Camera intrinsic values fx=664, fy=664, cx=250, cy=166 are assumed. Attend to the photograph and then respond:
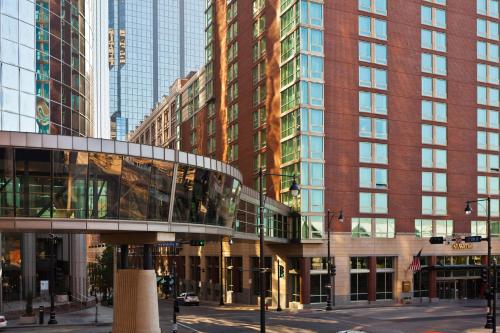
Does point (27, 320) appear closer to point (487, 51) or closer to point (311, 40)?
point (311, 40)

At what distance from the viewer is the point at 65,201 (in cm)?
3011

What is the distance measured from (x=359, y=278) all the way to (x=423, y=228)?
31.9 ft

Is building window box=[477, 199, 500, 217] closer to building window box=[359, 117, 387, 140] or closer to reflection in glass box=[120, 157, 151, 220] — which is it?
building window box=[359, 117, 387, 140]

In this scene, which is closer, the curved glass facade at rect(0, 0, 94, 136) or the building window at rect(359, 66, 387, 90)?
the curved glass facade at rect(0, 0, 94, 136)

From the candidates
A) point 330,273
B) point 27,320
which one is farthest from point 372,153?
point 27,320

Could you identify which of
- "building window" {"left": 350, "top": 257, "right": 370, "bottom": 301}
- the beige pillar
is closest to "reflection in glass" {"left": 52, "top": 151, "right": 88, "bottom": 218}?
the beige pillar

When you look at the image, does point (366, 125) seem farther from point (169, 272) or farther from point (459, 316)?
point (169, 272)

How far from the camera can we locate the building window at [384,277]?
6894cm

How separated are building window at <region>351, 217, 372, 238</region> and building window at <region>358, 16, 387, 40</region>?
19.3m

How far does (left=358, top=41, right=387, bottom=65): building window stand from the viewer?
227 feet

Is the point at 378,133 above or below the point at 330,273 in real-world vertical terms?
above

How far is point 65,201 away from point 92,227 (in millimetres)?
1822

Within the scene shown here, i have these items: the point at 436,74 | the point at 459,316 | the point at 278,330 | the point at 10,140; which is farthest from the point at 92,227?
the point at 436,74

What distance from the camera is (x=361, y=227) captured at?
68.1 metres
